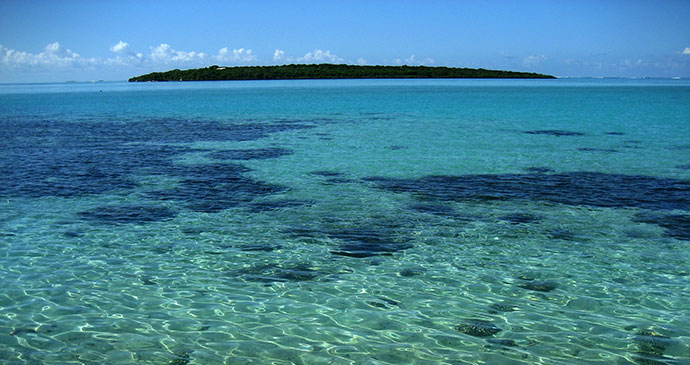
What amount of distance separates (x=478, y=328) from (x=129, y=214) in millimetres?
10932

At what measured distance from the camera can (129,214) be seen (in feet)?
49.5

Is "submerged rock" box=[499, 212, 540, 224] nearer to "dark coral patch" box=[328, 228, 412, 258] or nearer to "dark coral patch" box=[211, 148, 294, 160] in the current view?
Result: "dark coral patch" box=[328, 228, 412, 258]

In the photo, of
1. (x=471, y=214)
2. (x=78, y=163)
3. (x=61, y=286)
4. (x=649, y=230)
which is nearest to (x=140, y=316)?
(x=61, y=286)

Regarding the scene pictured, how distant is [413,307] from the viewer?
9023 mm

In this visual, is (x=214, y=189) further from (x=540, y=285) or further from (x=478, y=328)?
(x=478, y=328)

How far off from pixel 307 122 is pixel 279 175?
79.7ft

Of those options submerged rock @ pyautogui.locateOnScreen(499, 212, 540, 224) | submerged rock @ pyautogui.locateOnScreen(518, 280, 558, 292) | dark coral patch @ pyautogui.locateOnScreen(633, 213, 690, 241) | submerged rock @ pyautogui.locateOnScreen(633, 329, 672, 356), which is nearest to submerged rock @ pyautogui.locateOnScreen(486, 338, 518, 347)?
submerged rock @ pyautogui.locateOnScreen(633, 329, 672, 356)

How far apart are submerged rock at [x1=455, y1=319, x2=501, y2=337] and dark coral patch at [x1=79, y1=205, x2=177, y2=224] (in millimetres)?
9480

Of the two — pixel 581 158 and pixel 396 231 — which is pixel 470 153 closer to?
pixel 581 158

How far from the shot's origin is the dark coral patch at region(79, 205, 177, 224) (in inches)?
569

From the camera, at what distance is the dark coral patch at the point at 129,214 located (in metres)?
14.5

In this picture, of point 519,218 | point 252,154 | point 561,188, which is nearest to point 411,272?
point 519,218

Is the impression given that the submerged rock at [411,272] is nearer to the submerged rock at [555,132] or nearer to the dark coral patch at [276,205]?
the dark coral patch at [276,205]

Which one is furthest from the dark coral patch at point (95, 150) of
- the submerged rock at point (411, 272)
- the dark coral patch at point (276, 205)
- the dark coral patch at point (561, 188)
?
the submerged rock at point (411, 272)
